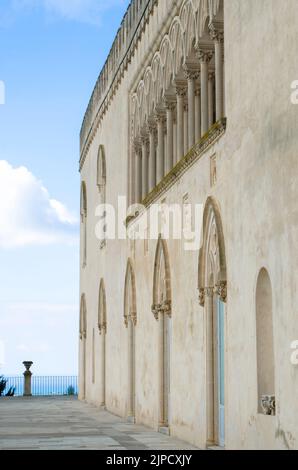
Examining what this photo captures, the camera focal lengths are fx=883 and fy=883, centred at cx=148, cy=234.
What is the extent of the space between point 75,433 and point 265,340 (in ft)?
23.7

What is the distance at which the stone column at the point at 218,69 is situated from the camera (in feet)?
45.4

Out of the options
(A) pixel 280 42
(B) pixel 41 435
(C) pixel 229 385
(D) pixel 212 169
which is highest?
(A) pixel 280 42

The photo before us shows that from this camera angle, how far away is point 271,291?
1113 centimetres

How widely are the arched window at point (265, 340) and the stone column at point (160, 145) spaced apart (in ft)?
26.8

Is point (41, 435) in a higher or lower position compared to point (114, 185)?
lower

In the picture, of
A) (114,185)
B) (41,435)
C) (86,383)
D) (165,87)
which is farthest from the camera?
(86,383)

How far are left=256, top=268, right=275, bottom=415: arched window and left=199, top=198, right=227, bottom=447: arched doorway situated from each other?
1577mm

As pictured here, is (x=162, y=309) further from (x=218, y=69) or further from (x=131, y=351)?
(x=218, y=69)

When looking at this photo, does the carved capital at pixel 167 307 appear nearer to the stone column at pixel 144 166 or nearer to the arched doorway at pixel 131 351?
the arched doorway at pixel 131 351

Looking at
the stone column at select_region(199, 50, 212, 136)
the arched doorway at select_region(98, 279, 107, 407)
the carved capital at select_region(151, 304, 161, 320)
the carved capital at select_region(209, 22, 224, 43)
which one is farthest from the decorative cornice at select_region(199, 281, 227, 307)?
the arched doorway at select_region(98, 279, 107, 407)

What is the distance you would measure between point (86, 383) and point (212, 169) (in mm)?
20000

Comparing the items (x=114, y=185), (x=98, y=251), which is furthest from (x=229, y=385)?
(x=98, y=251)

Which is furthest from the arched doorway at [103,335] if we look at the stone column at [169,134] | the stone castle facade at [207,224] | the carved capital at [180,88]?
the carved capital at [180,88]
